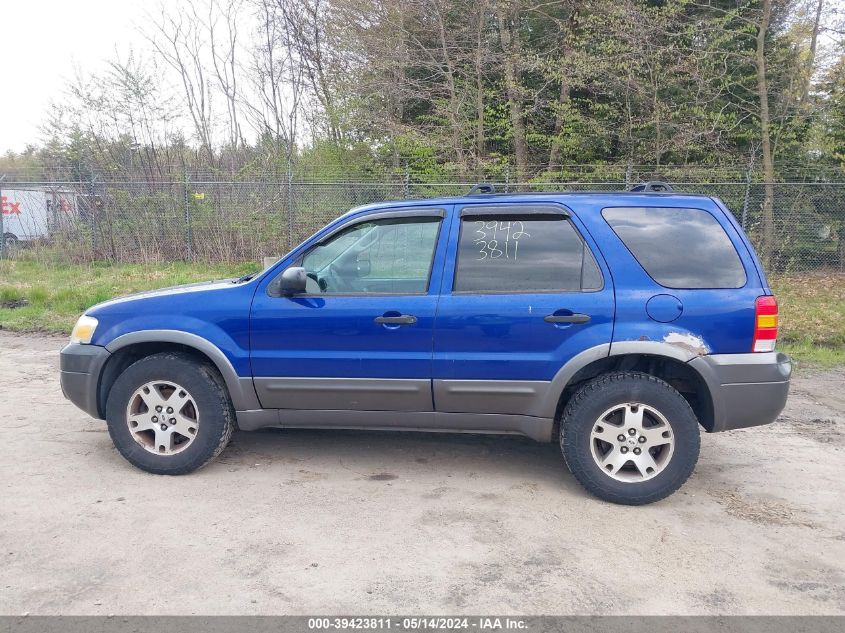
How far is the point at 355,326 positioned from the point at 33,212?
14.8 m

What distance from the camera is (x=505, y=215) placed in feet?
13.7

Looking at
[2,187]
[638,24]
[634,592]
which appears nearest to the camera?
[634,592]

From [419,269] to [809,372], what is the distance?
18.5 feet

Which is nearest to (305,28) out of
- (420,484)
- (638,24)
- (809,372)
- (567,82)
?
(567,82)

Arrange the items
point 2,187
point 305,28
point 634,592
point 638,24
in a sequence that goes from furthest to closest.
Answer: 1. point 305,28
2. point 2,187
3. point 638,24
4. point 634,592

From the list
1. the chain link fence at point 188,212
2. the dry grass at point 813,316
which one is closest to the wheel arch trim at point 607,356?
the dry grass at point 813,316

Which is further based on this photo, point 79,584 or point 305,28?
point 305,28

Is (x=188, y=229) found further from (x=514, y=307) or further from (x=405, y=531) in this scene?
(x=405, y=531)

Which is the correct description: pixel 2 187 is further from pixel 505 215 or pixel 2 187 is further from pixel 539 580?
pixel 539 580

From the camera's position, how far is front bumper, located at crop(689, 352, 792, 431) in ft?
12.6

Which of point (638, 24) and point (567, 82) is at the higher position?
point (638, 24)

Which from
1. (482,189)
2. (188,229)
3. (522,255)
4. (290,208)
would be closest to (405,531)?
(522,255)

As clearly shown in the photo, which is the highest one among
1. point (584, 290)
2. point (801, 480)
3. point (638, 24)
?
point (638, 24)

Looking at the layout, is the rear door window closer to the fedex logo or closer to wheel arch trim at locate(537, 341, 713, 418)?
wheel arch trim at locate(537, 341, 713, 418)
